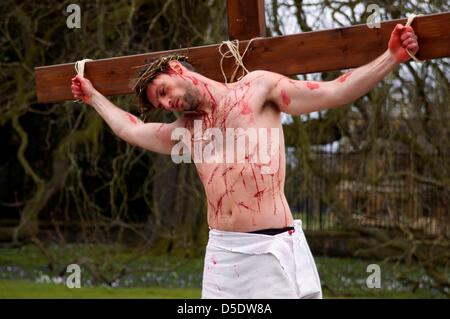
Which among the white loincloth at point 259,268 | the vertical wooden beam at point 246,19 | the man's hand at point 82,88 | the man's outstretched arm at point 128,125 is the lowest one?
the white loincloth at point 259,268

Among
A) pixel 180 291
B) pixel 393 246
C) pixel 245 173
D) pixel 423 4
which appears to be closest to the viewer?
pixel 245 173

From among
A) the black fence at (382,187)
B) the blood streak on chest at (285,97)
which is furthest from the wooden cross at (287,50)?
the black fence at (382,187)

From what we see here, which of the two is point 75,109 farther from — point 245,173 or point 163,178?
point 245,173

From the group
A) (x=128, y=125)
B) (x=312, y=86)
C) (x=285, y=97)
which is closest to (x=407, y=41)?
(x=312, y=86)

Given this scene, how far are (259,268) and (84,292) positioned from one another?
520 cm

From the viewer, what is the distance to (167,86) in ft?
10.2

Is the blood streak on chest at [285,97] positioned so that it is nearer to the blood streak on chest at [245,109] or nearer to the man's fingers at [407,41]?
the blood streak on chest at [245,109]

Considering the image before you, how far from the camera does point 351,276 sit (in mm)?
9398

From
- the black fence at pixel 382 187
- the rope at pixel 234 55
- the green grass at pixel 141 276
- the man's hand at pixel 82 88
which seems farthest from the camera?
the black fence at pixel 382 187

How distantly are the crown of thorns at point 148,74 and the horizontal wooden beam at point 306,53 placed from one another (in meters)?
0.16

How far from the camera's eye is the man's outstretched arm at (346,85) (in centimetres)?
294

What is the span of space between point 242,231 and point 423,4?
16.0 feet

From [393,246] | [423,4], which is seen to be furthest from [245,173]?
[393,246]

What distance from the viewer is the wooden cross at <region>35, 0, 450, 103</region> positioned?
3.00 m
